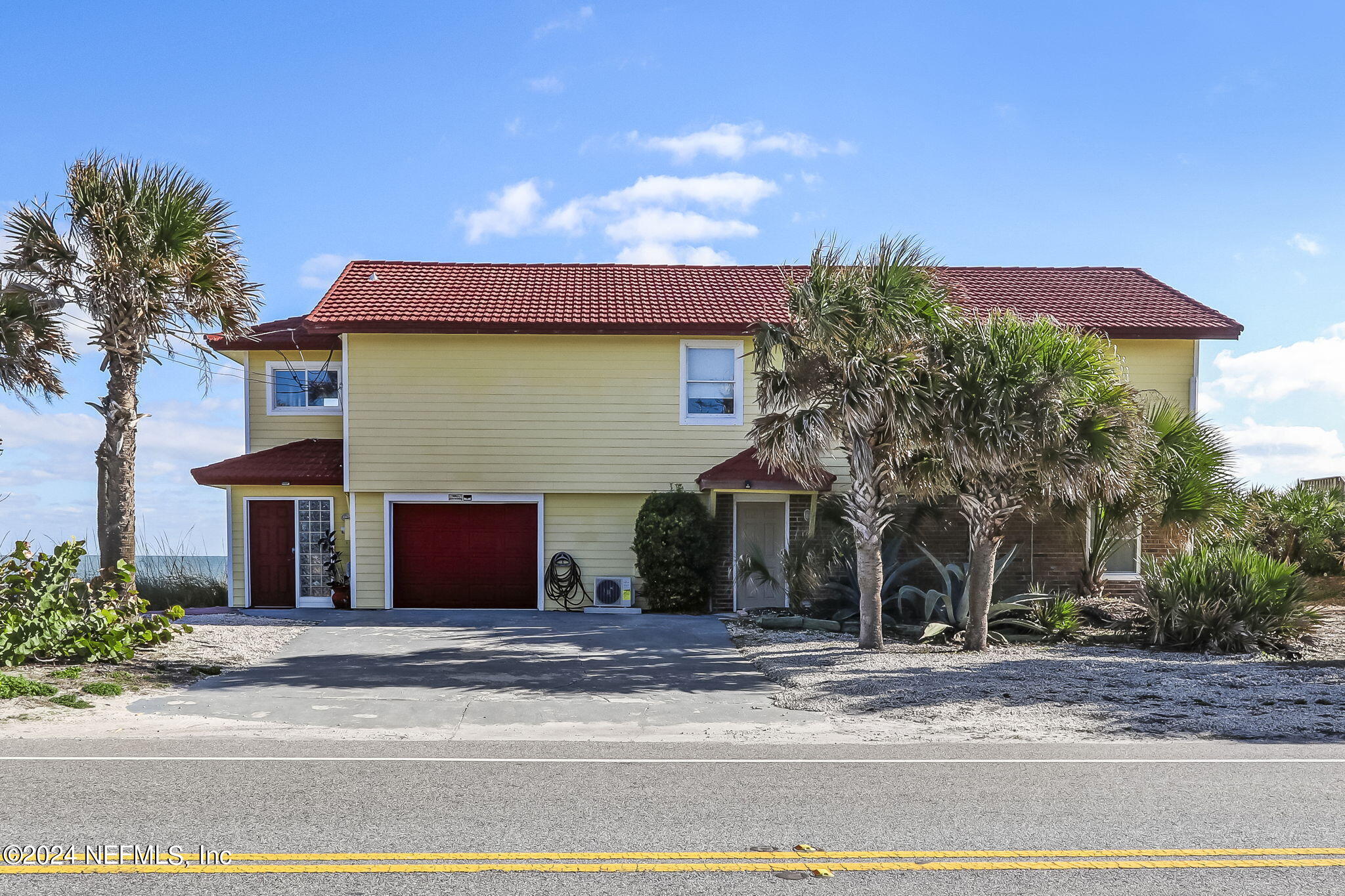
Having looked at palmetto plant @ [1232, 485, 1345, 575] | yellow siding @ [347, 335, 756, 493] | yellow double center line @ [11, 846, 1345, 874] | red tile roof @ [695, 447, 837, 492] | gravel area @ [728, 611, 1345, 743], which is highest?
yellow siding @ [347, 335, 756, 493]

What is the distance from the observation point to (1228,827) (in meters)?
5.79

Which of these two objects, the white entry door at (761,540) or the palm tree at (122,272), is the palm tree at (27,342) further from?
the white entry door at (761,540)

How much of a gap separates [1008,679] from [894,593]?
16.9 feet

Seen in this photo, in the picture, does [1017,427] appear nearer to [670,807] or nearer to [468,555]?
[670,807]

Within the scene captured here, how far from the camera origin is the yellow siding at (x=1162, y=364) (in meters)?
19.7

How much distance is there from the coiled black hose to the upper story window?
5.58 m

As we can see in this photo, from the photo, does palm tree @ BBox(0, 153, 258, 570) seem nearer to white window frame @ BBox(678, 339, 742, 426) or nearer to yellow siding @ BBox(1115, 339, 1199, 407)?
white window frame @ BBox(678, 339, 742, 426)

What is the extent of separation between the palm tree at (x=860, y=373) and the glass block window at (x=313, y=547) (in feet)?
33.4

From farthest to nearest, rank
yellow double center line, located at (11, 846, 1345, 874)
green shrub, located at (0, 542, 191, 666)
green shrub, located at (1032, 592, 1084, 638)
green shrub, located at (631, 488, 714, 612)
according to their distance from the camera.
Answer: green shrub, located at (631, 488, 714, 612), green shrub, located at (1032, 592, 1084, 638), green shrub, located at (0, 542, 191, 666), yellow double center line, located at (11, 846, 1345, 874)

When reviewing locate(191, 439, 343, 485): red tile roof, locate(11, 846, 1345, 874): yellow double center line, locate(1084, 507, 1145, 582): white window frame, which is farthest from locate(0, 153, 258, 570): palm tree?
locate(1084, 507, 1145, 582): white window frame

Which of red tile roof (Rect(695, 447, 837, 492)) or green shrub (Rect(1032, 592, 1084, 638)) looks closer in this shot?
green shrub (Rect(1032, 592, 1084, 638))

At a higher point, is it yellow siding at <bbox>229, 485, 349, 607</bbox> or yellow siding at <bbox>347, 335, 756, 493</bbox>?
yellow siding at <bbox>347, 335, 756, 493</bbox>

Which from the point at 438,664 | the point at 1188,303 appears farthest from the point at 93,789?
the point at 1188,303

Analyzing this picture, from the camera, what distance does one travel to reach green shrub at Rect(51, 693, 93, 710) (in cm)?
993
